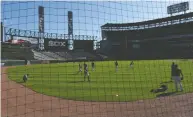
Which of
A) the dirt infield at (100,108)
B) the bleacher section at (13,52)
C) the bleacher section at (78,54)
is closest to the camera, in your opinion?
the dirt infield at (100,108)

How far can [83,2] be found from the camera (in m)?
8.95

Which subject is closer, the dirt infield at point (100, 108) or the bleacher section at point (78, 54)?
the dirt infield at point (100, 108)

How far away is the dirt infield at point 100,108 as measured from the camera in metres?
11.1

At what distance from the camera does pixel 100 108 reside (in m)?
12.4

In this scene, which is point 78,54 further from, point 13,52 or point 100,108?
point 13,52

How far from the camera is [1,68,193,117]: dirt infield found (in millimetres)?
11062

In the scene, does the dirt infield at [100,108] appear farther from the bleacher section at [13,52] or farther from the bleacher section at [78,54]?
the bleacher section at [13,52]

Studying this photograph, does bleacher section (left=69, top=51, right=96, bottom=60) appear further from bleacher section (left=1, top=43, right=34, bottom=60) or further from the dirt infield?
bleacher section (left=1, top=43, right=34, bottom=60)

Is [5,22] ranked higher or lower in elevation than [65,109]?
higher

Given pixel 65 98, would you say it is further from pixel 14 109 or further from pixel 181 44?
pixel 181 44

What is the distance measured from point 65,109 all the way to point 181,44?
5881 cm

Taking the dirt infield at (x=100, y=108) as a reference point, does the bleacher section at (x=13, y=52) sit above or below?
above

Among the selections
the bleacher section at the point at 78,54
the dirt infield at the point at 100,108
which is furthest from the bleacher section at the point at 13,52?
the dirt infield at the point at 100,108

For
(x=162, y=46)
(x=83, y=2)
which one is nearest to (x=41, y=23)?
(x=83, y=2)
